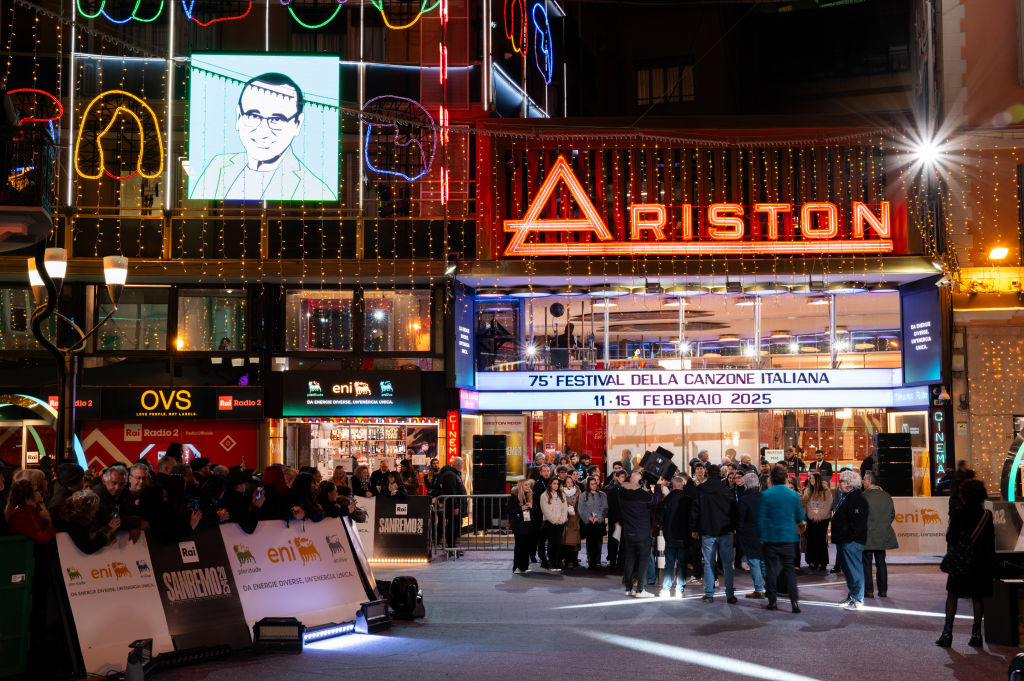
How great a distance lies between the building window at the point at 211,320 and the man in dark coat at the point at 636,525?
13.2 metres

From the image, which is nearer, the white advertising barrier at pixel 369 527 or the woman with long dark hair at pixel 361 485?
the white advertising barrier at pixel 369 527

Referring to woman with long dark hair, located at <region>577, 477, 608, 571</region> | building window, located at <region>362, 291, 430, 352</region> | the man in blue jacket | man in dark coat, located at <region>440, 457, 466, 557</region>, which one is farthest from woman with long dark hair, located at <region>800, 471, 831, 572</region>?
building window, located at <region>362, 291, 430, 352</region>

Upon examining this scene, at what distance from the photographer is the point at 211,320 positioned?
26016 mm

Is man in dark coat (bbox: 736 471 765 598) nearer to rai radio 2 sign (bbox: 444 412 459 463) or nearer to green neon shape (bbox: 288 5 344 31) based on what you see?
rai radio 2 sign (bbox: 444 412 459 463)

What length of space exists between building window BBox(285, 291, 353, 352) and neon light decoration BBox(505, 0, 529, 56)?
9305mm

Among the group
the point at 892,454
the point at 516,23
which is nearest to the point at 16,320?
the point at 516,23

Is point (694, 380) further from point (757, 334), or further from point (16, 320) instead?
point (16, 320)

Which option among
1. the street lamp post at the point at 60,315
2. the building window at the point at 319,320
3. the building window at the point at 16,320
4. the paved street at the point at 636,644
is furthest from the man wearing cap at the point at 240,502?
the building window at the point at 16,320

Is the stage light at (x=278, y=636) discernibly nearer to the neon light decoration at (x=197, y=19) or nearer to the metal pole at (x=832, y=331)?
the metal pole at (x=832, y=331)

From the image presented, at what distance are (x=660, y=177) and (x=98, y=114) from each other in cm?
1387

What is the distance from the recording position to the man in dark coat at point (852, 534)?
1448 cm

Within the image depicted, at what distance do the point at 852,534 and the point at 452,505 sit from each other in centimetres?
882

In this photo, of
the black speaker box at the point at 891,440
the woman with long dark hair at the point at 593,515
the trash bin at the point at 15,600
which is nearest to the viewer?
the trash bin at the point at 15,600

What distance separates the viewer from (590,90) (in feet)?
145
